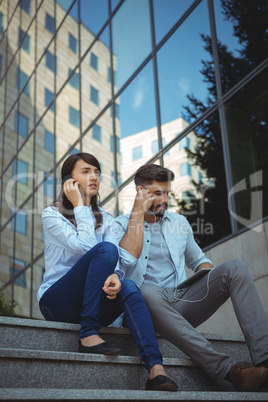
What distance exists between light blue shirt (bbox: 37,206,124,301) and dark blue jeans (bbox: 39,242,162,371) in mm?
174

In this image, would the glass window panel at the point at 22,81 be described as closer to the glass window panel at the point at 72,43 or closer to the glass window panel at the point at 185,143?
the glass window panel at the point at 72,43

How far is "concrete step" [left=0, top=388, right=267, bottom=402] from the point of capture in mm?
2082

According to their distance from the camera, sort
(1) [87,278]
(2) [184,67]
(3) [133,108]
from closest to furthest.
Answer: (1) [87,278]
(2) [184,67]
(3) [133,108]

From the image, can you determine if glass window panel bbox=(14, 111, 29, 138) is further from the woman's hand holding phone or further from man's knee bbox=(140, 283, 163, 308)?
man's knee bbox=(140, 283, 163, 308)

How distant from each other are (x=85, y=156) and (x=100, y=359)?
1.94 metres

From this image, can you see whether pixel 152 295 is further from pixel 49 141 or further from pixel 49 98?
pixel 49 98

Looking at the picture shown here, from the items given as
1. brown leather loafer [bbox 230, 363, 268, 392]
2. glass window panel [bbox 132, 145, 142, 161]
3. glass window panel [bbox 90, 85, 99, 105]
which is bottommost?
brown leather loafer [bbox 230, 363, 268, 392]

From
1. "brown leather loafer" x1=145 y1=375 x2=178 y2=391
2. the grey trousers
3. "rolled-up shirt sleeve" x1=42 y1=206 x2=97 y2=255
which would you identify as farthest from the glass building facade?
"brown leather loafer" x1=145 y1=375 x2=178 y2=391

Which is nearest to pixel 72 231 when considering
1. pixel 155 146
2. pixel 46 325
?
pixel 46 325

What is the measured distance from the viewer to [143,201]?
417cm

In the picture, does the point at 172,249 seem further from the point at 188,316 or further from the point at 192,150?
the point at 192,150

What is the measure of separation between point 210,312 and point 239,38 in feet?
16.4

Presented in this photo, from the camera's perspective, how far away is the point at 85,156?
422cm

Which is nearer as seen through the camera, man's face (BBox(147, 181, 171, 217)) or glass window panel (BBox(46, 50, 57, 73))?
man's face (BBox(147, 181, 171, 217))
